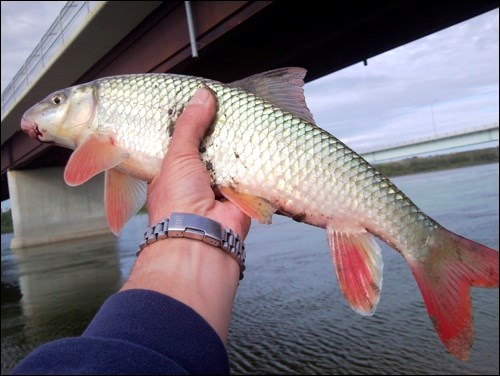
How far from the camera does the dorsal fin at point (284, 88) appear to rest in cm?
273

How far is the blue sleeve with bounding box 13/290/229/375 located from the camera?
1226 mm

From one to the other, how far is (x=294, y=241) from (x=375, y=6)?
1375 centimetres

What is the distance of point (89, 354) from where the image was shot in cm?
126

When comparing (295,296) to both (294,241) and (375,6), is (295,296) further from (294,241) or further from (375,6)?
(294,241)

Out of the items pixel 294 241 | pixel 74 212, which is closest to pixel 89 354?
pixel 294 241

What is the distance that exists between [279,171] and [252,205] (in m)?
0.24

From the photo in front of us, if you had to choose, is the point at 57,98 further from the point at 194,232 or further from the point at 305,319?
the point at 305,319

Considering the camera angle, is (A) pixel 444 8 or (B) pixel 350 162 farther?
(A) pixel 444 8

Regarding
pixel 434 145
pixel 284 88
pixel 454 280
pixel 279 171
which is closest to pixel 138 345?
pixel 279 171

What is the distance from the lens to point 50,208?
39406 millimetres

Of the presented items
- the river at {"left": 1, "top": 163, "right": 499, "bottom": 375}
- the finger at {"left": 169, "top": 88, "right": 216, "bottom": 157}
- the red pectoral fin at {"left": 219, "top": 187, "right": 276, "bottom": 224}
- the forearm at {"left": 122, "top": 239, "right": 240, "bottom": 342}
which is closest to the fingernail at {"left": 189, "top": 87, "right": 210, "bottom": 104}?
the finger at {"left": 169, "top": 88, "right": 216, "bottom": 157}

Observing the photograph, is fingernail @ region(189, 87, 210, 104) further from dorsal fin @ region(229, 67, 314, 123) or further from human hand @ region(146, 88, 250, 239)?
dorsal fin @ region(229, 67, 314, 123)

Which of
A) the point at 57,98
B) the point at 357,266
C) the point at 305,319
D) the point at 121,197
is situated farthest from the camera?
the point at 305,319

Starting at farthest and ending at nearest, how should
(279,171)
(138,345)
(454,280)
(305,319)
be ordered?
(305,319), (279,171), (454,280), (138,345)
